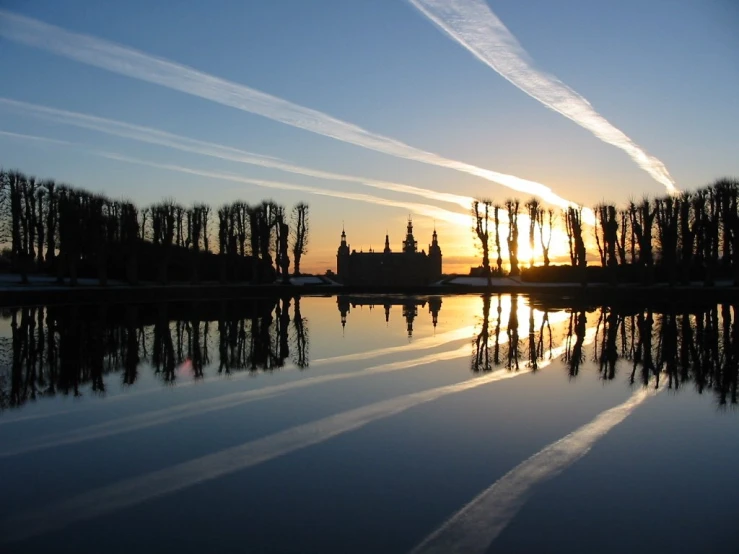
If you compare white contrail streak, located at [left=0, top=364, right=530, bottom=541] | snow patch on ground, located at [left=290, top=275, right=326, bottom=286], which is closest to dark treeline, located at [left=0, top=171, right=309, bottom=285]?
snow patch on ground, located at [left=290, top=275, right=326, bottom=286]

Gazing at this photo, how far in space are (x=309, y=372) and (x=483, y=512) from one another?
7318 millimetres

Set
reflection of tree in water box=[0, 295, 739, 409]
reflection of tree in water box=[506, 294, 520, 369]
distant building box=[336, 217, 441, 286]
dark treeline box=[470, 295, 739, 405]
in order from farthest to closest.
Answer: distant building box=[336, 217, 441, 286] < reflection of tree in water box=[506, 294, 520, 369] < dark treeline box=[470, 295, 739, 405] < reflection of tree in water box=[0, 295, 739, 409]

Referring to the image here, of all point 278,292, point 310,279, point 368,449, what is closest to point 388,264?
point 310,279

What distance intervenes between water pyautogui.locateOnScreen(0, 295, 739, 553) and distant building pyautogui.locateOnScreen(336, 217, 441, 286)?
102 m

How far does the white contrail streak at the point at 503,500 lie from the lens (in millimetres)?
5051

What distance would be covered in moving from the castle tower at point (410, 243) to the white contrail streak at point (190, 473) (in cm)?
11342

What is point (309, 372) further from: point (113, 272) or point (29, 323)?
point (113, 272)

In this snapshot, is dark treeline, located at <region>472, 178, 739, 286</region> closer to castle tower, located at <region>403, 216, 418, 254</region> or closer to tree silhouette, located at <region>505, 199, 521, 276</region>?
tree silhouette, located at <region>505, 199, 521, 276</region>

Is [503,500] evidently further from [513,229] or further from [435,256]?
[435,256]

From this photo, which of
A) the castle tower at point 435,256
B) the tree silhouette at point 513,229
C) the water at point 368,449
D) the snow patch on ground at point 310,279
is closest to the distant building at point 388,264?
the castle tower at point 435,256

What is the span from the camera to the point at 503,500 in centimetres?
590

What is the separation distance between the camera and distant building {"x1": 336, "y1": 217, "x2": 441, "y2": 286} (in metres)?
118

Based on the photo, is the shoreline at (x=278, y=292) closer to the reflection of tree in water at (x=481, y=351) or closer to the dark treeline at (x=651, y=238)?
the dark treeline at (x=651, y=238)

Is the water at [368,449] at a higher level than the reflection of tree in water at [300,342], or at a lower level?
lower
